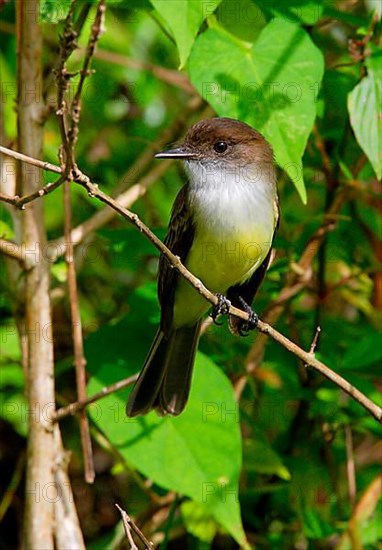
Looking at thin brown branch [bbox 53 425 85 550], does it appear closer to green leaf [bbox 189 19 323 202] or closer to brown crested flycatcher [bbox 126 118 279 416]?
brown crested flycatcher [bbox 126 118 279 416]

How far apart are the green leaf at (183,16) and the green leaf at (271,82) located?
0.19 metres

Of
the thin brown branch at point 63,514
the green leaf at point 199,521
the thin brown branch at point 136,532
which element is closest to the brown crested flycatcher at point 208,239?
the thin brown branch at point 63,514

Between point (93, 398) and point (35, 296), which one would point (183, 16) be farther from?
point (93, 398)

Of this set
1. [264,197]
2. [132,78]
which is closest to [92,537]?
[264,197]

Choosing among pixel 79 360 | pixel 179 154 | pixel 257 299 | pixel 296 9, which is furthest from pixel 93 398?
pixel 296 9

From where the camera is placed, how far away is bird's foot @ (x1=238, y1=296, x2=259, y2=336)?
306 cm

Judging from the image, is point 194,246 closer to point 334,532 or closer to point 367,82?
point 367,82

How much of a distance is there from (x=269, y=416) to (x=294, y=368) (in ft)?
0.83

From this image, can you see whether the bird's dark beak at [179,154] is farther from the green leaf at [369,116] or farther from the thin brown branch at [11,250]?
the green leaf at [369,116]

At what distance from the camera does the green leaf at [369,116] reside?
2.80 m

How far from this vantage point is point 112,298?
443 centimetres

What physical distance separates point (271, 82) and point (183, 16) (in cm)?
37

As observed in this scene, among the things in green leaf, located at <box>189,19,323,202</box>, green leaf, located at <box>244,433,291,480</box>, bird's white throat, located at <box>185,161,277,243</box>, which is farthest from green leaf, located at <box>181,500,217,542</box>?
green leaf, located at <box>189,19,323,202</box>

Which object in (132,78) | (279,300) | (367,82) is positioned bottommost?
(279,300)
